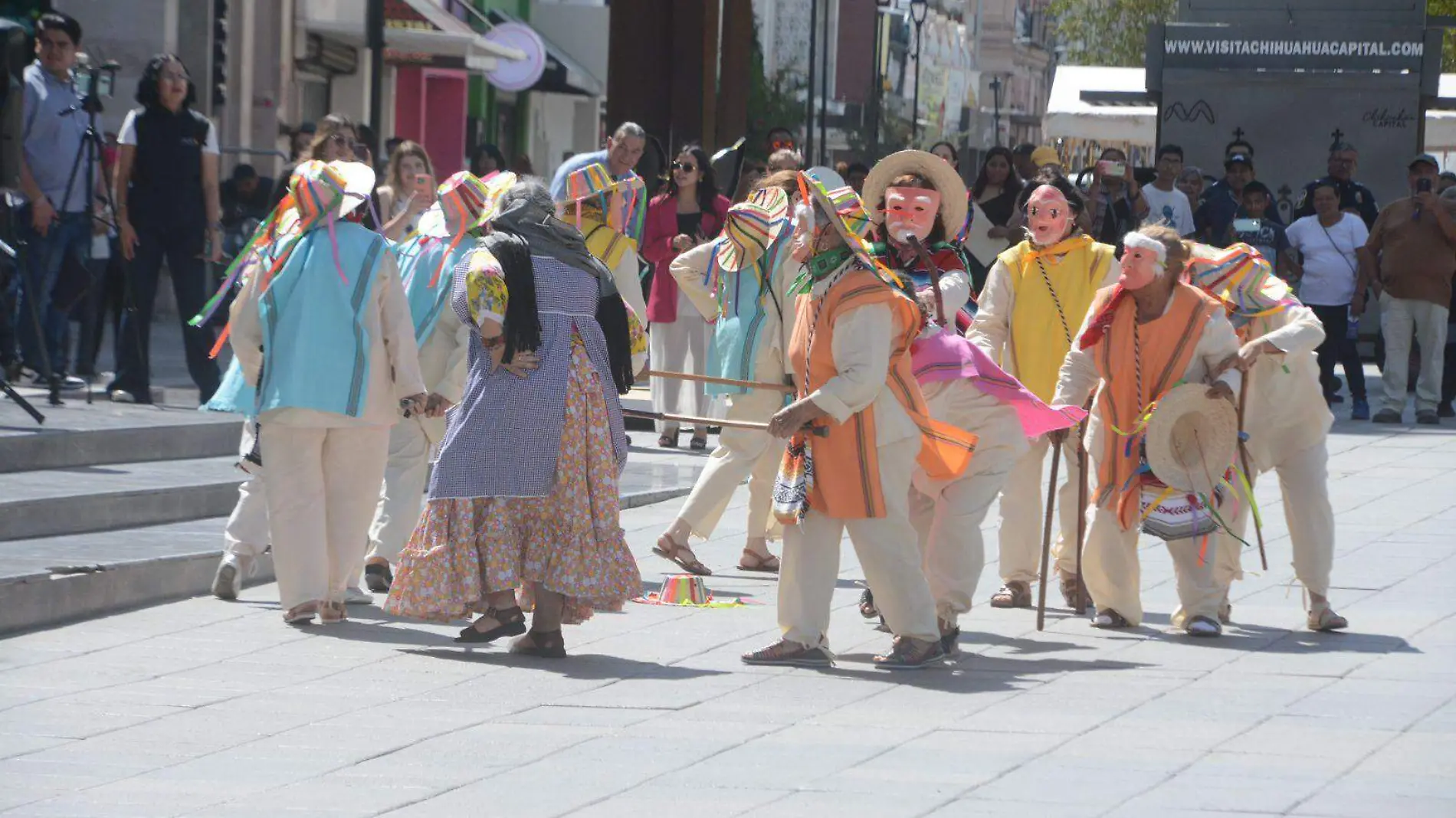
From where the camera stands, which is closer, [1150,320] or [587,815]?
[587,815]

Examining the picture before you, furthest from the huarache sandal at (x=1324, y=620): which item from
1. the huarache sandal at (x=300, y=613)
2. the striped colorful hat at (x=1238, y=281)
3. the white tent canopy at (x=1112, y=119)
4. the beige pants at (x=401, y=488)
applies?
the white tent canopy at (x=1112, y=119)

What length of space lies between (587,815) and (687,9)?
42.6 feet

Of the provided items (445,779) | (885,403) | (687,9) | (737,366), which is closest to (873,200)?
(885,403)

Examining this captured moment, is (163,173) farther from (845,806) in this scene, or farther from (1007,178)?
(845,806)

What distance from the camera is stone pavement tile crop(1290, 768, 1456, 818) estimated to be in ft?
19.6

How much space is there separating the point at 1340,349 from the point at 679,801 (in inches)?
543

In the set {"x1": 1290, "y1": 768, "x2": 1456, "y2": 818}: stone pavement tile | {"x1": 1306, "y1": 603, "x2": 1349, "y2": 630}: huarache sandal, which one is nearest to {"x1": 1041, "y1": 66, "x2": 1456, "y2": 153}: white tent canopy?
{"x1": 1306, "y1": 603, "x2": 1349, "y2": 630}: huarache sandal

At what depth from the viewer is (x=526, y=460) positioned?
8172mm

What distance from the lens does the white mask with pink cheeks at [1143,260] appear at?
29.3 feet

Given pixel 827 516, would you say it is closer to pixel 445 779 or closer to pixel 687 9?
pixel 445 779

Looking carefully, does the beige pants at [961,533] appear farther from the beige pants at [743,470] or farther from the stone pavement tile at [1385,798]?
the stone pavement tile at [1385,798]

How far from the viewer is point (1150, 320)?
9094mm

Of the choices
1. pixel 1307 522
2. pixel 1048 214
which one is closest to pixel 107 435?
pixel 1048 214

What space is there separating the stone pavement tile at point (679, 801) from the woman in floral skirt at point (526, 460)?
2.05 metres
